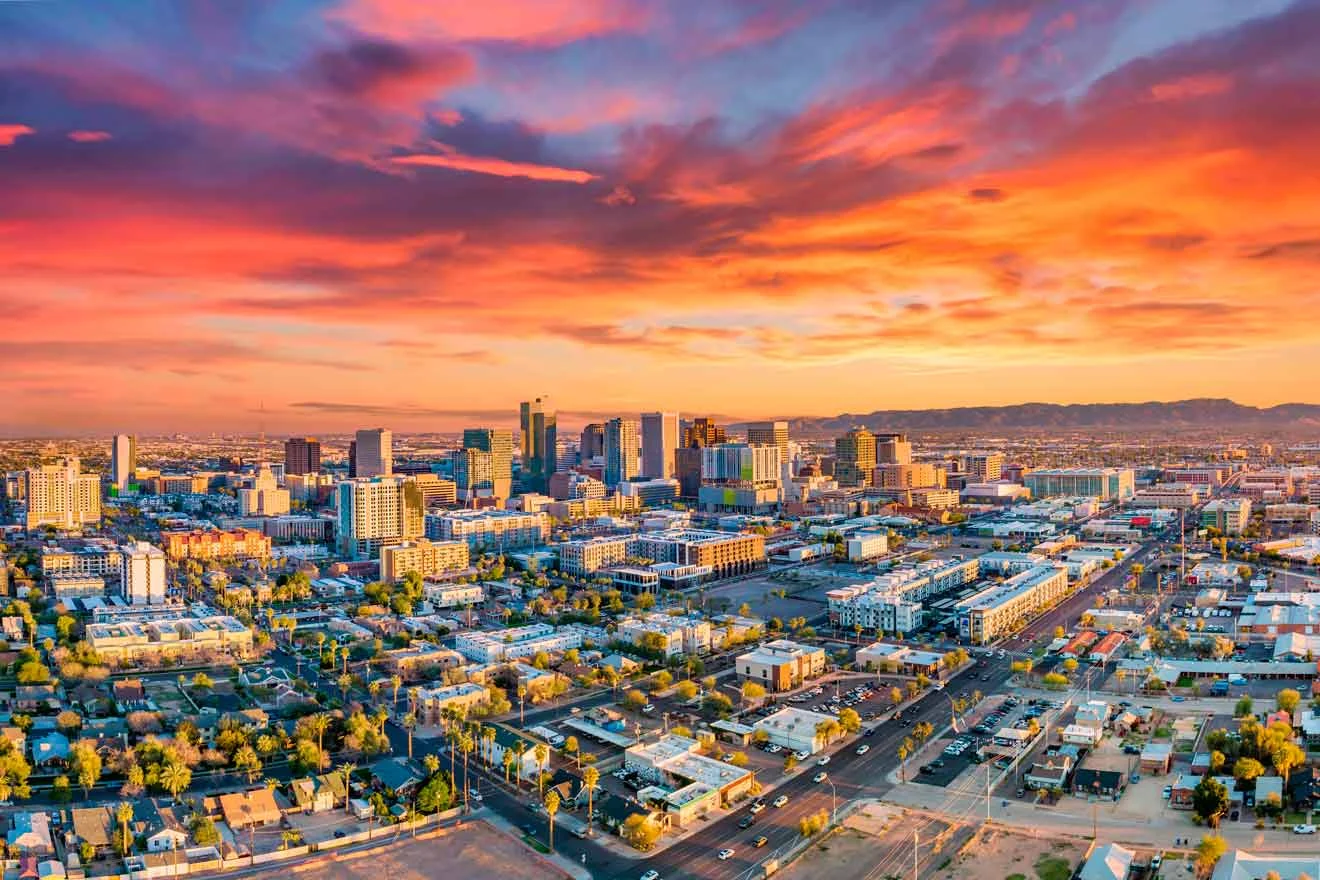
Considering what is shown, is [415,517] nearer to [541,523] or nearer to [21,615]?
[541,523]

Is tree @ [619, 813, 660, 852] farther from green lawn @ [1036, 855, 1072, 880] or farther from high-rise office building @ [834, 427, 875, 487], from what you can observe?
high-rise office building @ [834, 427, 875, 487]

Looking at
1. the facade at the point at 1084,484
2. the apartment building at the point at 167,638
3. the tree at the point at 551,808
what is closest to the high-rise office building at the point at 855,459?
the facade at the point at 1084,484

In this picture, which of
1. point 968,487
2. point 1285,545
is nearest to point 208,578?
point 1285,545

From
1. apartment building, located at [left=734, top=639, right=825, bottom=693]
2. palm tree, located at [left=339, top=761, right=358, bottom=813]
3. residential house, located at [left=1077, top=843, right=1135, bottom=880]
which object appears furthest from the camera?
apartment building, located at [left=734, top=639, right=825, bottom=693]

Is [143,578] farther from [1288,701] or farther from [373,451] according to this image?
[373,451]

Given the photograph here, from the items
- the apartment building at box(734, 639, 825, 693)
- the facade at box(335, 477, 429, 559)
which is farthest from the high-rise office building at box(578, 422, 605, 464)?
the apartment building at box(734, 639, 825, 693)
